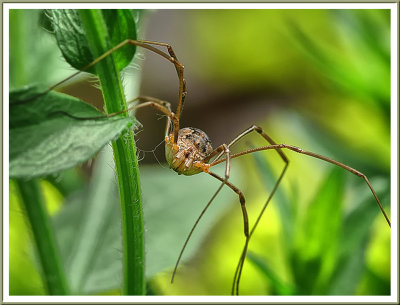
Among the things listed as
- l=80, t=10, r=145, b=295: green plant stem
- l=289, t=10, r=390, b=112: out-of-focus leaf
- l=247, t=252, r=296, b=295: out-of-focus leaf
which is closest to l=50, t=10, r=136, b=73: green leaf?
l=80, t=10, r=145, b=295: green plant stem

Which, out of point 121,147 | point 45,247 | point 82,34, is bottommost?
point 45,247

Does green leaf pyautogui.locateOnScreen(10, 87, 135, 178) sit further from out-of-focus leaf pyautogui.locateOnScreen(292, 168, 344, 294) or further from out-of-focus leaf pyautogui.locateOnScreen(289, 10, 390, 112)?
out-of-focus leaf pyautogui.locateOnScreen(289, 10, 390, 112)

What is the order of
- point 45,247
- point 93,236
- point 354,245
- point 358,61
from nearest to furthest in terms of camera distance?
1. point 45,247
2. point 354,245
3. point 93,236
4. point 358,61

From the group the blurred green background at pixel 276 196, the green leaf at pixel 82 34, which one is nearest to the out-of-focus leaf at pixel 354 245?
the blurred green background at pixel 276 196

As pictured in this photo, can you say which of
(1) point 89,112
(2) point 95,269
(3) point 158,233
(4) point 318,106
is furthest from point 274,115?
(1) point 89,112

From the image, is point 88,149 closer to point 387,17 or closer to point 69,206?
point 69,206

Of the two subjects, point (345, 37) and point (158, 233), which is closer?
point (158, 233)

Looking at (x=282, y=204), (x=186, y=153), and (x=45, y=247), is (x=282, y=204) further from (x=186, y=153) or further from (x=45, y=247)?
(x=45, y=247)

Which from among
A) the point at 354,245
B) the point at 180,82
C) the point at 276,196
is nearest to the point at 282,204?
the point at 276,196
